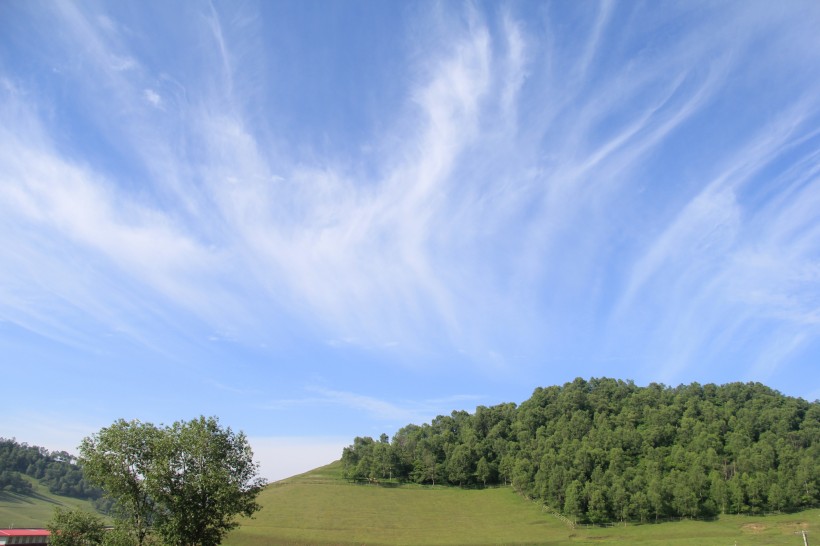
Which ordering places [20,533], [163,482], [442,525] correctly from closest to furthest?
[163,482] → [20,533] → [442,525]

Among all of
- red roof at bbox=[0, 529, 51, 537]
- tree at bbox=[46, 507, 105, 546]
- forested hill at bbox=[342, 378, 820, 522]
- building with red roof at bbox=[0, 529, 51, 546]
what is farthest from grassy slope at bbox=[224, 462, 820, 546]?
tree at bbox=[46, 507, 105, 546]

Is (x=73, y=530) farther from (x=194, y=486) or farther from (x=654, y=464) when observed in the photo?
(x=654, y=464)

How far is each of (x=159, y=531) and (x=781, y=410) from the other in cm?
21213

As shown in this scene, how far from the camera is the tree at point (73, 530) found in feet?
182

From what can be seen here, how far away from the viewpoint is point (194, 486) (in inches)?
2165

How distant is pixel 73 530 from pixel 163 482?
1233cm

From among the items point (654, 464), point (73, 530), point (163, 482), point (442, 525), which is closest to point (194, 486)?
point (163, 482)

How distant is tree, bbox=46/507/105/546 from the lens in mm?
55406

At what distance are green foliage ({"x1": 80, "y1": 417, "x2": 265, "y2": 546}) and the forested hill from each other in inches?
4136

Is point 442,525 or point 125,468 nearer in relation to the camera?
point 125,468

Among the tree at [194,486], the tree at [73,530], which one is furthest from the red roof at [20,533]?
the tree at [194,486]

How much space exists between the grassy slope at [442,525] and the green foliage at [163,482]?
160ft

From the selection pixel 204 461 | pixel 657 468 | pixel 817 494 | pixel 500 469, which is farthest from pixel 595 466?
pixel 204 461

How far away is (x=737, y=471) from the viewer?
487 feet
